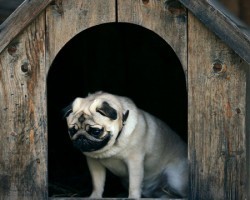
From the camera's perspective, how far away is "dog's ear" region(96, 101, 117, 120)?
627cm

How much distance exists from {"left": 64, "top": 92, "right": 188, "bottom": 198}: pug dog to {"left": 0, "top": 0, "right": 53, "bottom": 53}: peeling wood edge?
0.64 metres

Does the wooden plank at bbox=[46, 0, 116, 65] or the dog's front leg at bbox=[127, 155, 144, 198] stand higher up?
the wooden plank at bbox=[46, 0, 116, 65]

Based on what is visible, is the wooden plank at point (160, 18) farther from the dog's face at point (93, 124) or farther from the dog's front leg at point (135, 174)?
the dog's front leg at point (135, 174)

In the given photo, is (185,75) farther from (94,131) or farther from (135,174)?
(135,174)

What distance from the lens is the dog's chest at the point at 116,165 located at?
22.0 ft

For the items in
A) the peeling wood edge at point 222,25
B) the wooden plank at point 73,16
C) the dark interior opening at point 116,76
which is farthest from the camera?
the dark interior opening at point 116,76

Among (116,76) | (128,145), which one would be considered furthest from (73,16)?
(116,76)

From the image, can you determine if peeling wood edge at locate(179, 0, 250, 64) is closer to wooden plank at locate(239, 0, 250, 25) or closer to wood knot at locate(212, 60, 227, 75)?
wood knot at locate(212, 60, 227, 75)

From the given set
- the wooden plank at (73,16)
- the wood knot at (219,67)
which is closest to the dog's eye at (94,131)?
the wooden plank at (73,16)

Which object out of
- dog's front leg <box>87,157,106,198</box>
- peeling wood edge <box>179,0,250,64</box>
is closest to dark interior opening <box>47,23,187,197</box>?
dog's front leg <box>87,157,106,198</box>

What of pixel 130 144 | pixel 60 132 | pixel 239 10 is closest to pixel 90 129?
pixel 130 144

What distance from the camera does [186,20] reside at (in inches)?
245

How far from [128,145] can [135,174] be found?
0.72ft

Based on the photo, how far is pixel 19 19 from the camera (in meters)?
6.18
